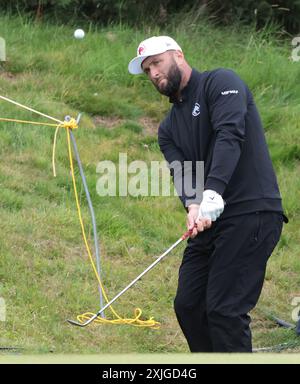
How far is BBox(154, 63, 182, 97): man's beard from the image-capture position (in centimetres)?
529

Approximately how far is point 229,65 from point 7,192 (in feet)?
13.0

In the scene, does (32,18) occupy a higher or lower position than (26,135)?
higher

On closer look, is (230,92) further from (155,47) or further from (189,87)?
(155,47)

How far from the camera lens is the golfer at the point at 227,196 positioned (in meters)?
4.99

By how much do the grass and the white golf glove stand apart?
1703mm

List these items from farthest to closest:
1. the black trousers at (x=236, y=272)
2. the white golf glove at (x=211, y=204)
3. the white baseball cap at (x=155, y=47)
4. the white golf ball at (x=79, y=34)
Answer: the white golf ball at (x=79, y=34) < the white baseball cap at (x=155, y=47) < the black trousers at (x=236, y=272) < the white golf glove at (x=211, y=204)

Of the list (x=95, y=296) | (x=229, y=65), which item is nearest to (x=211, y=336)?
(x=95, y=296)

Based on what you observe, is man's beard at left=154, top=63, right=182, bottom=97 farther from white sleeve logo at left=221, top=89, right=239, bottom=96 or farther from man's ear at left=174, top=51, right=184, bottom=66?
white sleeve logo at left=221, top=89, right=239, bottom=96

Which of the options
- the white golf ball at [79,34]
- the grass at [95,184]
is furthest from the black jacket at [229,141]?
the white golf ball at [79,34]

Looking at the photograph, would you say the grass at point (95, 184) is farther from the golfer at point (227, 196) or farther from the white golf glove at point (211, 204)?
the white golf glove at point (211, 204)

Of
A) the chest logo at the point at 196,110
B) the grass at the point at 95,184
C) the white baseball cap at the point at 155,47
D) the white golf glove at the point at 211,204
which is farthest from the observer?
the grass at the point at 95,184

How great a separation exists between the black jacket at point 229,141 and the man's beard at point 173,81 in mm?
54

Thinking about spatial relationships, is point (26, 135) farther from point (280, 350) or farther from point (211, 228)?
point (211, 228)

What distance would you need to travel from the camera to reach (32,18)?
11.8 meters
